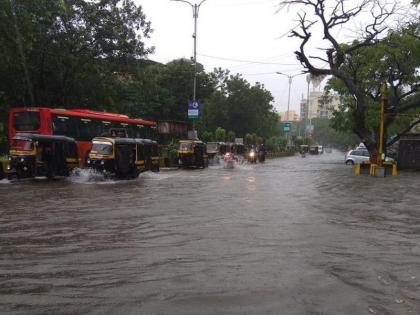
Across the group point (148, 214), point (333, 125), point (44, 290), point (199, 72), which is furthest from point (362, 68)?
point (44, 290)

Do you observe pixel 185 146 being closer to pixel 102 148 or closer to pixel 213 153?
pixel 213 153

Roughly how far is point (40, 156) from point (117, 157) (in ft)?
10.5

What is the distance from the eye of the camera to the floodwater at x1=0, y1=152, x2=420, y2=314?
18.6ft

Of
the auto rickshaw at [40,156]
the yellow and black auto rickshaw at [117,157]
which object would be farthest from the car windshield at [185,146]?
the auto rickshaw at [40,156]

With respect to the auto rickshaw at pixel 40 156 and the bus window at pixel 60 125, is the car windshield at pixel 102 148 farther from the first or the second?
the bus window at pixel 60 125

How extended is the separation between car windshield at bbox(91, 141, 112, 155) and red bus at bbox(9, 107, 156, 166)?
9.70ft

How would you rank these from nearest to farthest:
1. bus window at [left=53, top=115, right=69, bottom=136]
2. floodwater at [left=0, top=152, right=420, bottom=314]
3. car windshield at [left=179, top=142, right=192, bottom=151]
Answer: floodwater at [left=0, top=152, right=420, bottom=314] → bus window at [left=53, top=115, right=69, bottom=136] → car windshield at [left=179, top=142, right=192, bottom=151]

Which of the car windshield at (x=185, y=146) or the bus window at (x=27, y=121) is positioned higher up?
the bus window at (x=27, y=121)

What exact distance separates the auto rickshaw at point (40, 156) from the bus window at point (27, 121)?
2646mm

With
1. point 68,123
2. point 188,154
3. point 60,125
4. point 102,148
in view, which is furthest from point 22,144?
point 188,154

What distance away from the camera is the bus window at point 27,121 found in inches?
987

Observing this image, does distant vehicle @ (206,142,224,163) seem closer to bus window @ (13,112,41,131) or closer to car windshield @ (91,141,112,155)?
bus window @ (13,112,41,131)

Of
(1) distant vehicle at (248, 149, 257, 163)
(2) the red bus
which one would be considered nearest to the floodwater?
(2) the red bus

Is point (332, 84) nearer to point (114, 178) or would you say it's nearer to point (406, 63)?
point (406, 63)
